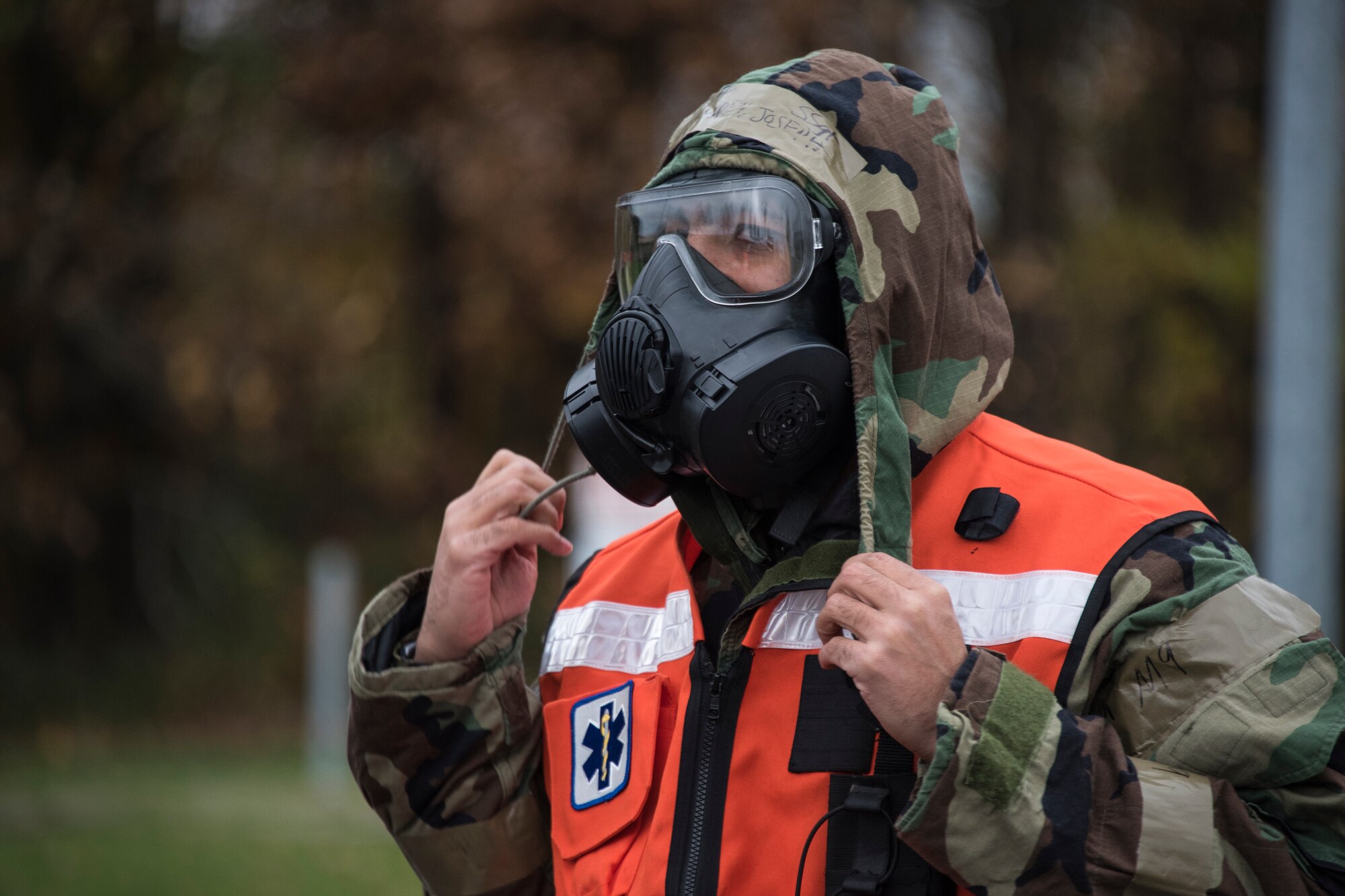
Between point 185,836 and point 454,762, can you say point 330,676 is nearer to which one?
point 185,836

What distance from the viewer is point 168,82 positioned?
1285cm

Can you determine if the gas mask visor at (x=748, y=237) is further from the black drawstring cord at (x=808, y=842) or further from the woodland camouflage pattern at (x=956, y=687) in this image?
the black drawstring cord at (x=808, y=842)

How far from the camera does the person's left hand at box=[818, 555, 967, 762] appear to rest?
1725mm

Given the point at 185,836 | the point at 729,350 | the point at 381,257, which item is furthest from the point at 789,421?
the point at 381,257

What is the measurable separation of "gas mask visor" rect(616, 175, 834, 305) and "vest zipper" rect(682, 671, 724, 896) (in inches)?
23.3

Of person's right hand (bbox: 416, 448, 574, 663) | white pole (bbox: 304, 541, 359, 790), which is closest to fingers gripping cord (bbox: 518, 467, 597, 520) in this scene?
person's right hand (bbox: 416, 448, 574, 663)

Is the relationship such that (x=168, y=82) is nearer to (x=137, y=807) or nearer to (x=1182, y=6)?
(x=137, y=807)

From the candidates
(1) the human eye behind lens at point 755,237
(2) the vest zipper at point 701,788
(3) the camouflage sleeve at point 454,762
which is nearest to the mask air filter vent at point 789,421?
(1) the human eye behind lens at point 755,237

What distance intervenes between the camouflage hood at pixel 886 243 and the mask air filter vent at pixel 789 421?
70 millimetres

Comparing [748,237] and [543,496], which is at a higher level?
[748,237]

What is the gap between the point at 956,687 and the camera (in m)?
1.71

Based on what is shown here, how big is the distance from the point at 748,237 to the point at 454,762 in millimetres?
1002

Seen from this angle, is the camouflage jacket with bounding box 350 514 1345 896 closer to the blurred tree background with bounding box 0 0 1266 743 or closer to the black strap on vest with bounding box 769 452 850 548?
the black strap on vest with bounding box 769 452 850 548

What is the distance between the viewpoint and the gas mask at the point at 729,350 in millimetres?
1990
